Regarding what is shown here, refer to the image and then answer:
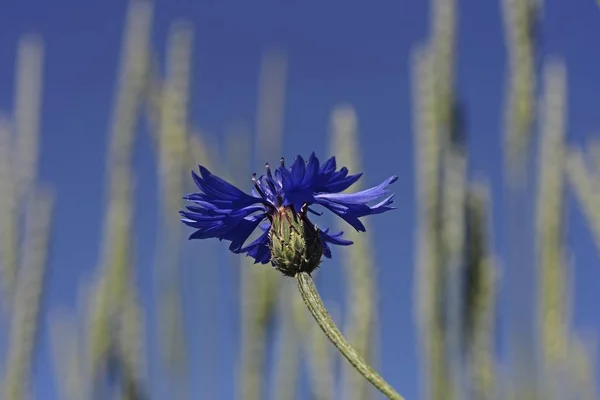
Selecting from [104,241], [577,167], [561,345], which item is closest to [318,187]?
[561,345]

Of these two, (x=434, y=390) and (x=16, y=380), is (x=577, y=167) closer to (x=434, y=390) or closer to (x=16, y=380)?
(x=434, y=390)

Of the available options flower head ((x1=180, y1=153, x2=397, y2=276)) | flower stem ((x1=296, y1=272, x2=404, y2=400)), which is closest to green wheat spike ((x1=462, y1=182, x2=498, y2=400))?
flower head ((x1=180, y1=153, x2=397, y2=276))

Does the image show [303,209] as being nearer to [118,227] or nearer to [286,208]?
[286,208]

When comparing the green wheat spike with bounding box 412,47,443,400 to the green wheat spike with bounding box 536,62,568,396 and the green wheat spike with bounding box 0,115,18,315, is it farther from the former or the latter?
the green wheat spike with bounding box 0,115,18,315

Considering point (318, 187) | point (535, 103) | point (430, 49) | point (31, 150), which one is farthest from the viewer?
point (31, 150)

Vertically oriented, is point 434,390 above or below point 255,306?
below

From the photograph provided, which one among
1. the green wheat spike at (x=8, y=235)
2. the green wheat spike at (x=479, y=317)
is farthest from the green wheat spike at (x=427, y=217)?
the green wheat spike at (x=8, y=235)
